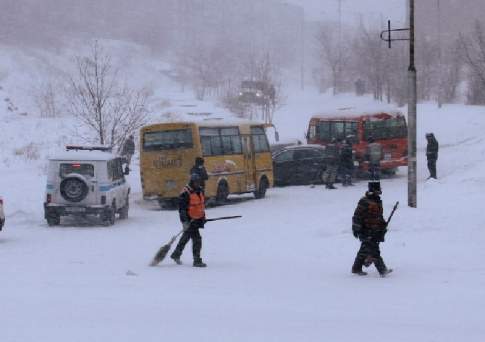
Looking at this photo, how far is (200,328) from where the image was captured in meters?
9.21

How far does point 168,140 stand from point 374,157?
9575 millimetres

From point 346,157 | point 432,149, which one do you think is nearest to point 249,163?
point 346,157

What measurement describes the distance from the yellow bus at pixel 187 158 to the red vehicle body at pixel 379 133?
265 inches

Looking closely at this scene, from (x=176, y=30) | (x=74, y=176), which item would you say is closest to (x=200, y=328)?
(x=74, y=176)

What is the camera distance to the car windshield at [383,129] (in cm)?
3375

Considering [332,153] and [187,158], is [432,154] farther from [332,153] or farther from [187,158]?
[187,158]

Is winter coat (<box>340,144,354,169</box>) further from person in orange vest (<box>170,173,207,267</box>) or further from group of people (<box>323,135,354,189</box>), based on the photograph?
person in orange vest (<box>170,173,207,267</box>)

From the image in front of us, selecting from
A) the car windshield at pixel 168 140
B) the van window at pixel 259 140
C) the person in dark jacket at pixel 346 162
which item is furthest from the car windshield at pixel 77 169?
the person in dark jacket at pixel 346 162

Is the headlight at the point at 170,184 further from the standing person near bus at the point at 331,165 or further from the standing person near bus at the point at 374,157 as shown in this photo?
the standing person near bus at the point at 374,157

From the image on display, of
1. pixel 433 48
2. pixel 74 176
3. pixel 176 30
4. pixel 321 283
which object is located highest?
pixel 176 30

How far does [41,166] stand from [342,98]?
53.9 m

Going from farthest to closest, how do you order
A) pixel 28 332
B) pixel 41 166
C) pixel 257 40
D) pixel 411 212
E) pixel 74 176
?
pixel 257 40
pixel 41 166
pixel 74 176
pixel 411 212
pixel 28 332

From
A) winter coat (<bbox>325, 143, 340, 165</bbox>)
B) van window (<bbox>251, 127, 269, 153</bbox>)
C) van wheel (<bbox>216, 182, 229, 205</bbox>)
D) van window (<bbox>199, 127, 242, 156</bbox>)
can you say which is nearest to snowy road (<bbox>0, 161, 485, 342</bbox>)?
van wheel (<bbox>216, 182, 229, 205</bbox>)

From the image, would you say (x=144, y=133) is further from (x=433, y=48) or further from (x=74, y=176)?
(x=433, y=48)
